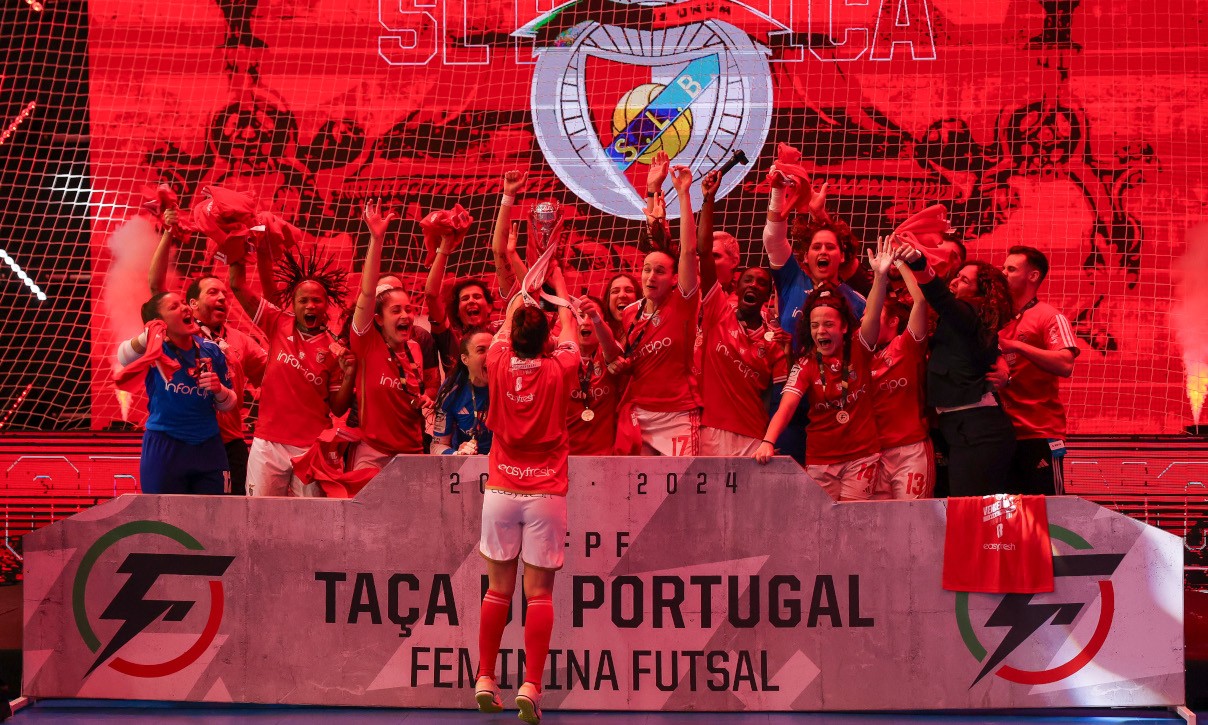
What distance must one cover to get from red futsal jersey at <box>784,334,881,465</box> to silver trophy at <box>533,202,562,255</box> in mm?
1316

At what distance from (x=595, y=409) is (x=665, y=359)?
1.32ft

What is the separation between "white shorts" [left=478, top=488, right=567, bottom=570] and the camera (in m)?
4.50

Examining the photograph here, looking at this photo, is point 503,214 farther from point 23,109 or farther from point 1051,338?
point 23,109

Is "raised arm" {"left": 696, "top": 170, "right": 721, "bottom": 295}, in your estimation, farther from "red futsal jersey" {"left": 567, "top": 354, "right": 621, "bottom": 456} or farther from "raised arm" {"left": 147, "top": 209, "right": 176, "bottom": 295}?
"raised arm" {"left": 147, "top": 209, "right": 176, "bottom": 295}

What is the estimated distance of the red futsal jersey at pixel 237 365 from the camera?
5949 millimetres

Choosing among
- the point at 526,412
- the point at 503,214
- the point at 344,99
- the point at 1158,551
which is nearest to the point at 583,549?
the point at 526,412

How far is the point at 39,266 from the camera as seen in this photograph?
8.65 metres

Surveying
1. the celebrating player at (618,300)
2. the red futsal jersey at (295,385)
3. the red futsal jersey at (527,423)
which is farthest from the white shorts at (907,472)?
the red futsal jersey at (295,385)

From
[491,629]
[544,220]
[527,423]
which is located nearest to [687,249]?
[544,220]

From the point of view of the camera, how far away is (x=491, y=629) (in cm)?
452

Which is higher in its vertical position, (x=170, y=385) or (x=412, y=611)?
(x=170, y=385)

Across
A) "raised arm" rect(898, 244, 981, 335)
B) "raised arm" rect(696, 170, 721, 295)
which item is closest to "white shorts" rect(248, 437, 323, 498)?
"raised arm" rect(696, 170, 721, 295)

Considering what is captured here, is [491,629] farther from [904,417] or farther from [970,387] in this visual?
[970,387]

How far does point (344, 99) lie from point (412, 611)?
473 centimetres
